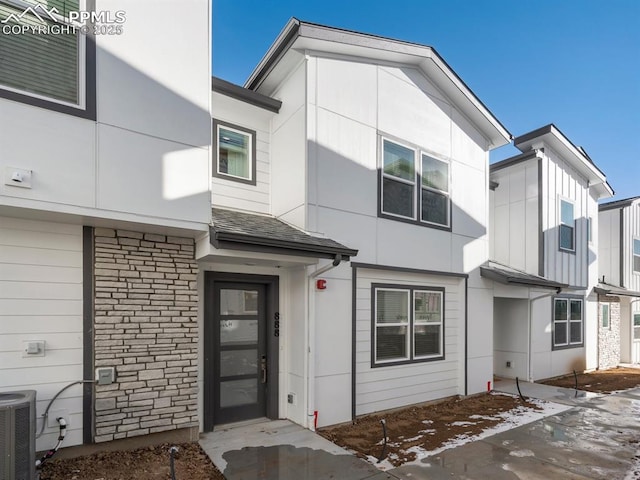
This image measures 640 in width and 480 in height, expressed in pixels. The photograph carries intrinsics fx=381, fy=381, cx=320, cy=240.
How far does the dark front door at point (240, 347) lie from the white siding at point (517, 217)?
7908 millimetres

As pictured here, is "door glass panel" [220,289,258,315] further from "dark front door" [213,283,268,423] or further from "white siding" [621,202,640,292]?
"white siding" [621,202,640,292]

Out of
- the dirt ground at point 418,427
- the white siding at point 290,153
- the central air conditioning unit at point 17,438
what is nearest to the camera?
the central air conditioning unit at point 17,438

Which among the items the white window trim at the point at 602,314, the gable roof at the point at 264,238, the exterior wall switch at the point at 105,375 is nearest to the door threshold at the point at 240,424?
the exterior wall switch at the point at 105,375

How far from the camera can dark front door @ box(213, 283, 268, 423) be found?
222 inches

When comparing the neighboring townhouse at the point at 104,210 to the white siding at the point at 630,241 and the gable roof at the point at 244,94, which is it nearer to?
the gable roof at the point at 244,94

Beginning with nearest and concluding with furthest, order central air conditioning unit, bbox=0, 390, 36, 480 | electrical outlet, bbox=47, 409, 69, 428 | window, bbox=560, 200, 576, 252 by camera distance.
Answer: central air conditioning unit, bbox=0, 390, 36, 480, electrical outlet, bbox=47, 409, 69, 428, window, bbox=560, 200, 576, 252

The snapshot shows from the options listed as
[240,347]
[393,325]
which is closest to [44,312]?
[240,347]

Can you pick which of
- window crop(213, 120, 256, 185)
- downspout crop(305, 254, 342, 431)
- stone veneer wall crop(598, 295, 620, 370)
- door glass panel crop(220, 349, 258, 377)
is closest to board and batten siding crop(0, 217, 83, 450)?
door glass panel crop(220, 349, 258, 377)

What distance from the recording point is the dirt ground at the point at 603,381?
369 inches

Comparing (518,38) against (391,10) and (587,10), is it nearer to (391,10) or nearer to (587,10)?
(587,10)

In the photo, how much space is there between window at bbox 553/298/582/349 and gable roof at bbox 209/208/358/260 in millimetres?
8477

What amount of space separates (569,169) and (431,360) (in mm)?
8232

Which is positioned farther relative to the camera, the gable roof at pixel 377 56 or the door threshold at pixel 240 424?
the gable roof at pixel 377 56

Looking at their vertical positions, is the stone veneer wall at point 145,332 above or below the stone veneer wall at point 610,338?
above
